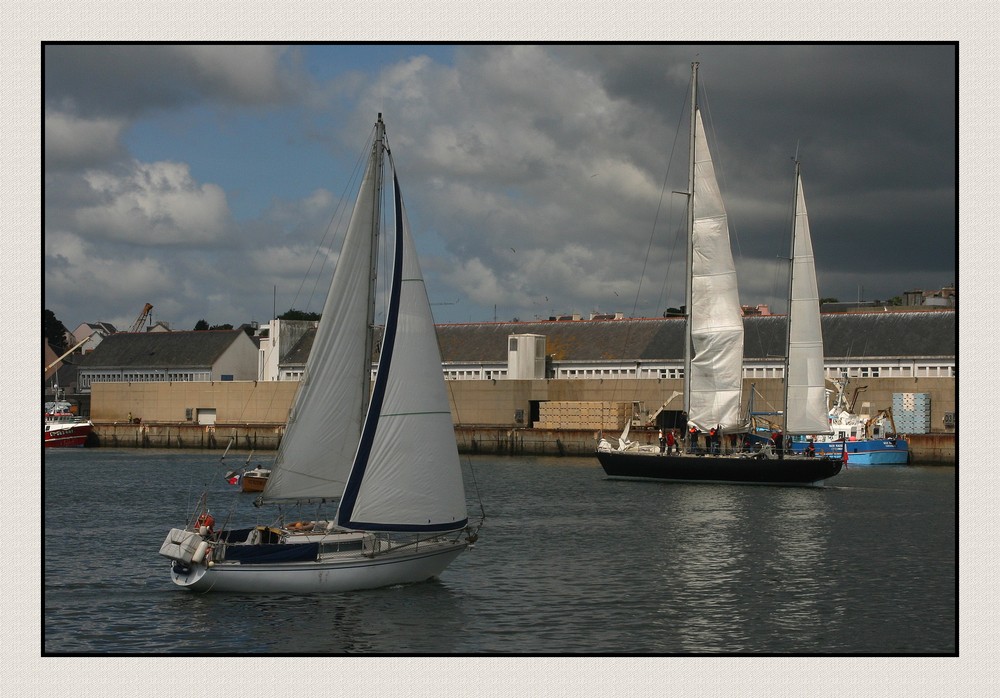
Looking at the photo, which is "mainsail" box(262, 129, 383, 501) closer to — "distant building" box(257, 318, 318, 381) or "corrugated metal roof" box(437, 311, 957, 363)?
"corrugated metal roof" box(437, 311, 957, 363)

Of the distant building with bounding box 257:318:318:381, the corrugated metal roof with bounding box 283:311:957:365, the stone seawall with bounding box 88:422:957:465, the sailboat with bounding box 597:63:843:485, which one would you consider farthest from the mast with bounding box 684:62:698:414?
the distant building with bounding box 257:318:318:381

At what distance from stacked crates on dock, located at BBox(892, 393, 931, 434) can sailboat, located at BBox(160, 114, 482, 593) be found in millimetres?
53188

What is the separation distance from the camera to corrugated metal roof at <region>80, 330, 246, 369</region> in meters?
110

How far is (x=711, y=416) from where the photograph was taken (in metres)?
54.5

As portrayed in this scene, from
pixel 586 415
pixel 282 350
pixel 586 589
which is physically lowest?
pixel 586 589

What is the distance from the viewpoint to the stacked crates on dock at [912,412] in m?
72.4

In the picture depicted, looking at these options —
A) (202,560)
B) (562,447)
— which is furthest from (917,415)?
(202,560)

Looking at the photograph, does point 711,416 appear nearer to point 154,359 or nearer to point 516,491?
point 516,491

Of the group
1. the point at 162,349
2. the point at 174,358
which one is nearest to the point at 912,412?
the point at 174,358

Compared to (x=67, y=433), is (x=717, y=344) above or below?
above

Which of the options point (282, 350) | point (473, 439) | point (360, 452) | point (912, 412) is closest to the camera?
point (360, 452)

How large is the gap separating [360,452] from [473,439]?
5633 cm

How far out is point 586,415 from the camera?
80000 mm

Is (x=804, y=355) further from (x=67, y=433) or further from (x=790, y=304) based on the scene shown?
(x=67, y=433)
